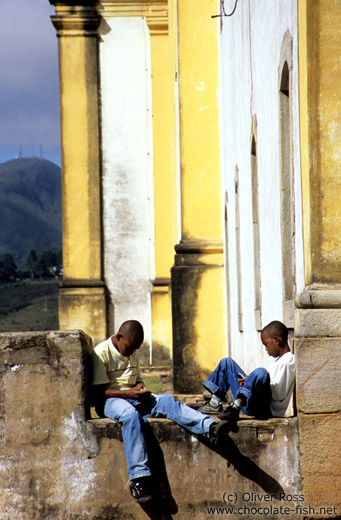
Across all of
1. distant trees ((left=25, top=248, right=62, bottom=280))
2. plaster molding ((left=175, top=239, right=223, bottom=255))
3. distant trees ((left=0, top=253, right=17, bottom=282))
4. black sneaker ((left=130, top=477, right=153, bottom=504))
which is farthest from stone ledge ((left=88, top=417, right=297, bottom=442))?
distant trees ((left=25, top=248, right=62, bottom=280))

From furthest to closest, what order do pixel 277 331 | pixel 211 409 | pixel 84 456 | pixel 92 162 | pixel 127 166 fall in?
pixel 127 166 < pixel 92 162 < pixel 211 409 < pixel 277 331 < pixel 84 456

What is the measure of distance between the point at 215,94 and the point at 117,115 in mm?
5370

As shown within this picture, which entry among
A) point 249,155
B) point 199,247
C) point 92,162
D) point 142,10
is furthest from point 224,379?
point 142,10

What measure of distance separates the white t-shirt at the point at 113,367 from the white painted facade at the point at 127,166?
1224cm

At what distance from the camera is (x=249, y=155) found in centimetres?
993

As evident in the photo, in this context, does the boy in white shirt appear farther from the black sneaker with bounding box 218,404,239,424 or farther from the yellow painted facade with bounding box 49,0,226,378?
the yellow painted facade with bounding box 49,0,226,378

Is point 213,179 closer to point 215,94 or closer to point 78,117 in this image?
point 215,94

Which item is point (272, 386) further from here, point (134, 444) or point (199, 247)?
point (199, 247)

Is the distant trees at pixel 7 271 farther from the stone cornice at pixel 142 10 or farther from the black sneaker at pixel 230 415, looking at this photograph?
the black sneaker at pixel 230 415

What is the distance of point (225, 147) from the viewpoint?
13164 millimetres

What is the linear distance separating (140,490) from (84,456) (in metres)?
0.47

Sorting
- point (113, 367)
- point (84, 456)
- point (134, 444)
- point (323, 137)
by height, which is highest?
point (323, 137)

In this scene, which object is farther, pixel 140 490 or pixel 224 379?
pixel 224 379

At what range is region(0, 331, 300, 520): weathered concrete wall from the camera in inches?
234
